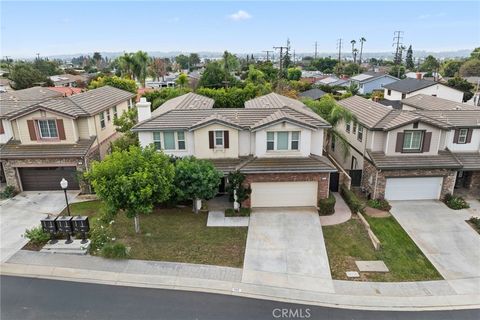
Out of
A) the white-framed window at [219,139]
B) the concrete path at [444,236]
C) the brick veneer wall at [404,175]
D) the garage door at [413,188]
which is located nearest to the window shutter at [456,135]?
the brick veneer wall at [404,175]

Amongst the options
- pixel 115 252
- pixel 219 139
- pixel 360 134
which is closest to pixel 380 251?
pixel 360 134

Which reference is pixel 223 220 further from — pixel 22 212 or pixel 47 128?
pixel 47 128

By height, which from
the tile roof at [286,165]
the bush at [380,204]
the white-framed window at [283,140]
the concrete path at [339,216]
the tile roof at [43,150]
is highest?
the white-framed window at [283,140]

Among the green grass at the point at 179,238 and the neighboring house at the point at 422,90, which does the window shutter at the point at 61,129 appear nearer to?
the green grass at the point at 179,238

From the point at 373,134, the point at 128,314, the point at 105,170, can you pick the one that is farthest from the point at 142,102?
the point at 373,134

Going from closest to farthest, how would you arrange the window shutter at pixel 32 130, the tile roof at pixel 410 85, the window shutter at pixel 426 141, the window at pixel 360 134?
the window shutter at pixel 426 141 → the window shutter at pixel 32 130 → the window at pixel 360 134 → the tile roof at pixel 410 85

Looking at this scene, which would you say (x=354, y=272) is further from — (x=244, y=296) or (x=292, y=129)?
(x=292, y=129)
